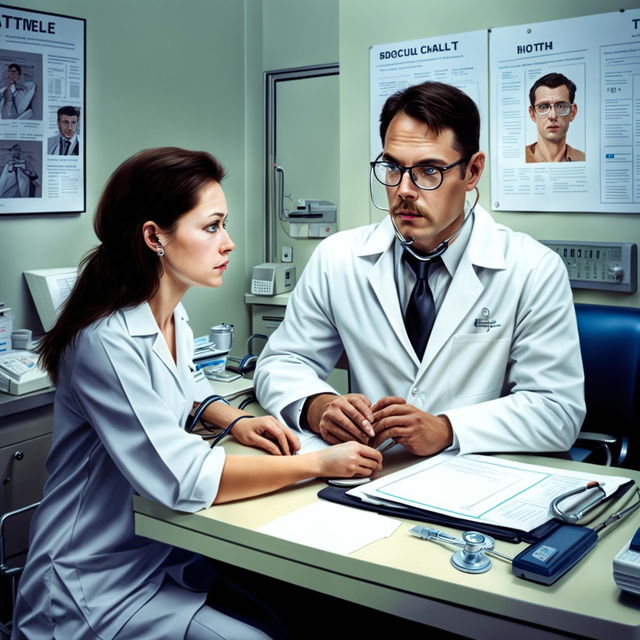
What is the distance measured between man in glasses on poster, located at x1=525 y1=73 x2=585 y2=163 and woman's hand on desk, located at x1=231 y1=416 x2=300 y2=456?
1.35 meters

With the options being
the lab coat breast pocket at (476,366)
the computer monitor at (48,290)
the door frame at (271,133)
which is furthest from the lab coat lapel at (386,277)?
the door frame at (271,133)

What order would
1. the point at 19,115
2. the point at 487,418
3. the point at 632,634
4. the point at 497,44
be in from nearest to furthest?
the point at 632,634 < the point at 487,418 < the point at 497,44 < the point at 19,115

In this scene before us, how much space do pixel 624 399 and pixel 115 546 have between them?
1275 millimetres

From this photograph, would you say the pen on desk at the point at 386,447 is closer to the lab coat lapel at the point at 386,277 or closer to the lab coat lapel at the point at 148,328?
the lab coat lapel at the point at 386,277

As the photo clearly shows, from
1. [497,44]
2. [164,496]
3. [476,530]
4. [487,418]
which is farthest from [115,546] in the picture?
[497,44]

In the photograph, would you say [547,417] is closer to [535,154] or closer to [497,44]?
[535,154]

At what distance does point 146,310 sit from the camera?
1.29 metres

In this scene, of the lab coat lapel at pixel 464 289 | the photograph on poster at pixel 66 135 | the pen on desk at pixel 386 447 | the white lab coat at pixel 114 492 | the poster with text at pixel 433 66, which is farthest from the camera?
the photograph on poster at pixel 66 135

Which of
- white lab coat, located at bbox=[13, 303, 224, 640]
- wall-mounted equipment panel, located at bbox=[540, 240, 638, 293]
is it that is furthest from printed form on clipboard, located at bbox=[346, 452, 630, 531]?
wall-mounted equipment panel, located at bbox=[540, 240, 638, 293]

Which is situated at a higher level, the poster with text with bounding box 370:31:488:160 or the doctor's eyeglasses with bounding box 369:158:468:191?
the poster with text with bounding box 370:31:488:160

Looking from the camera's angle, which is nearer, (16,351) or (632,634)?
(632,634)

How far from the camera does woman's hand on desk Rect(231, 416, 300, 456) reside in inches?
53.1

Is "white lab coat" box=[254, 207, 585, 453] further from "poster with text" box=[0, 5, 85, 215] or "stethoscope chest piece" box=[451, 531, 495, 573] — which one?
"poster with text" box=[0, 5, 85, 215]

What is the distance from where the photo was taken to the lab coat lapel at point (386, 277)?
1.70m
